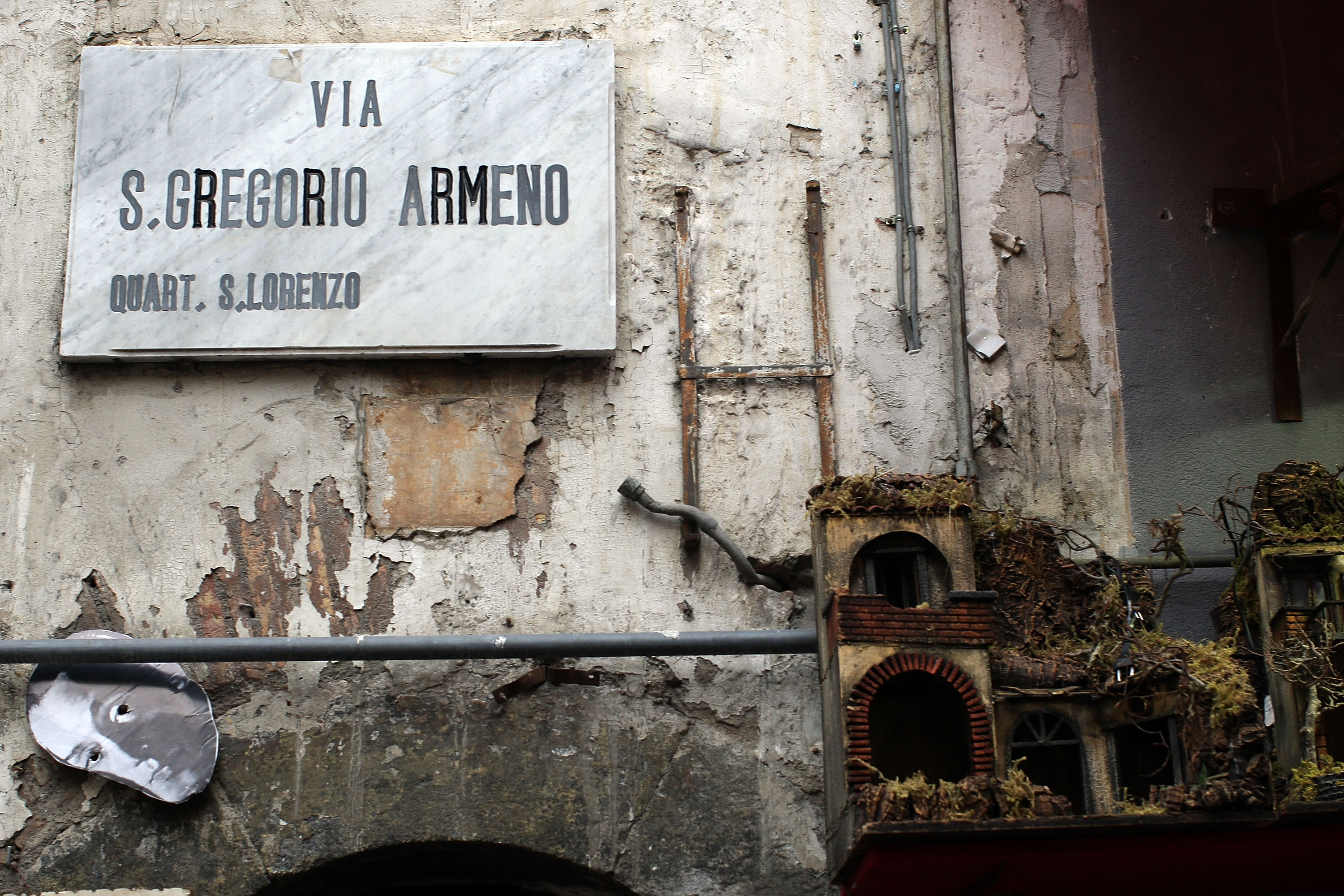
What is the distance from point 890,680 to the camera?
16.7 ft

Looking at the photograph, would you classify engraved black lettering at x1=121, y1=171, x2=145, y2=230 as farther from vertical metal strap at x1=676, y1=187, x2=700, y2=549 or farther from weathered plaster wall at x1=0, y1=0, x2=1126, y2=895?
vertical metal strap at x1=676, y1=187, x2=700, y2=549

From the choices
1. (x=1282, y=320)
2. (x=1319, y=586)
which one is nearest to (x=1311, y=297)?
(x=1282, y=320)

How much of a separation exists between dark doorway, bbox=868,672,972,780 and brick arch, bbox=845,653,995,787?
19cm

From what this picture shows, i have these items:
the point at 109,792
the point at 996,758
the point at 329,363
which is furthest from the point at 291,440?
the point at 996,758

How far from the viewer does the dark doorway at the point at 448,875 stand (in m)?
5.43

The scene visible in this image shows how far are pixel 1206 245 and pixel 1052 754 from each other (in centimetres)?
257

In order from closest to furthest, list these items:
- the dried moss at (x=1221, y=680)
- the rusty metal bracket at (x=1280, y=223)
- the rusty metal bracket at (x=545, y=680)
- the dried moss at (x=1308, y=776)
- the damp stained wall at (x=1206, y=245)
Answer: the dried moss at (x=1308, y=776) → the dried moss at (x=1221, y=680) → the rusty metal bracket at (x=545, y=680) → the damp stained wall at (x=1206, y=245) → the rusty metal bracket at (x=1280, y=223)

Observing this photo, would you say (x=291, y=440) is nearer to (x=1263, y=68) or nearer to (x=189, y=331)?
(x=189, y=331)

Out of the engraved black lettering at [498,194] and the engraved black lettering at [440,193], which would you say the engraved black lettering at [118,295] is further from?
the engraved black lettering at [498,194]

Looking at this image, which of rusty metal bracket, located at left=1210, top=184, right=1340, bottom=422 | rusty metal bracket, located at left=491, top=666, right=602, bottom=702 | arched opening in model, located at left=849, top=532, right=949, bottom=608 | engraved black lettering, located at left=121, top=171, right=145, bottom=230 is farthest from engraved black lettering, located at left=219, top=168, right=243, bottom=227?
rusty metal bracket, located at left=1210, top=184, right=1340, bottom=422

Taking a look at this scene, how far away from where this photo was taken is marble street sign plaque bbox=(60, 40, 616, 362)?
597 cm

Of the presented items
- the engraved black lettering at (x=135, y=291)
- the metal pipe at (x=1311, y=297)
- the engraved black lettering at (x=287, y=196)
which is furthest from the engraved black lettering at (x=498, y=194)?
the metal pipe at (x=1311, y=297)

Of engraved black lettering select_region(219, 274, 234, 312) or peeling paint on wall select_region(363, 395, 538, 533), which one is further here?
engraved black lettering select_region(219, 274, 234, 312)

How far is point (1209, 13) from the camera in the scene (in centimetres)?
654
